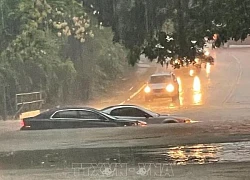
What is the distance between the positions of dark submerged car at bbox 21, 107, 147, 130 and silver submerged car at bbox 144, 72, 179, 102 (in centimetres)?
498

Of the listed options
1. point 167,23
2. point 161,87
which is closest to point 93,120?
point 167,23

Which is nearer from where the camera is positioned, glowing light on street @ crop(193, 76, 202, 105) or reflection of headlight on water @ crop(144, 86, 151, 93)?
reflection of headlight on water @ crop(144, 86, 151, 93)

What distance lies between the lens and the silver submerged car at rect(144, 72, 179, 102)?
19.2m

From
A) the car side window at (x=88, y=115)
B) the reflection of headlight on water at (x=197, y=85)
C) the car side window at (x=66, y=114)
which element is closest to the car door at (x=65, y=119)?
the car side window at (x=66, y=114)

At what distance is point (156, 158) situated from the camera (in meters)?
9.12

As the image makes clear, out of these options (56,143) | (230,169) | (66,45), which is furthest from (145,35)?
(66,45)

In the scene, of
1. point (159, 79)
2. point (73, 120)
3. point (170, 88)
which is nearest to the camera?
point (73, 120)

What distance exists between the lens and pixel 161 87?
19031mm

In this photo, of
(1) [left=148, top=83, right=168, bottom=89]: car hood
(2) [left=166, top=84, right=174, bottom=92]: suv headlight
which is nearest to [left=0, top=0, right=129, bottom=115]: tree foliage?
(1) [left=148, top=83, right=168, bottom=89]: car hood

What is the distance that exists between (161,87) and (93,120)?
17.2 ft

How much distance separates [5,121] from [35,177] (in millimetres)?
9912

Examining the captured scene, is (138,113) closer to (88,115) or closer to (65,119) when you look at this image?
(88,115)

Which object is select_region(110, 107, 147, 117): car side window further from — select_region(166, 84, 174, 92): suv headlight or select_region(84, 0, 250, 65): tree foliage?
select_region(166, 84, 174, 92): suv headlight

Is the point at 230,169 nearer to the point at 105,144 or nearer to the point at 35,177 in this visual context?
the point at 35,177
